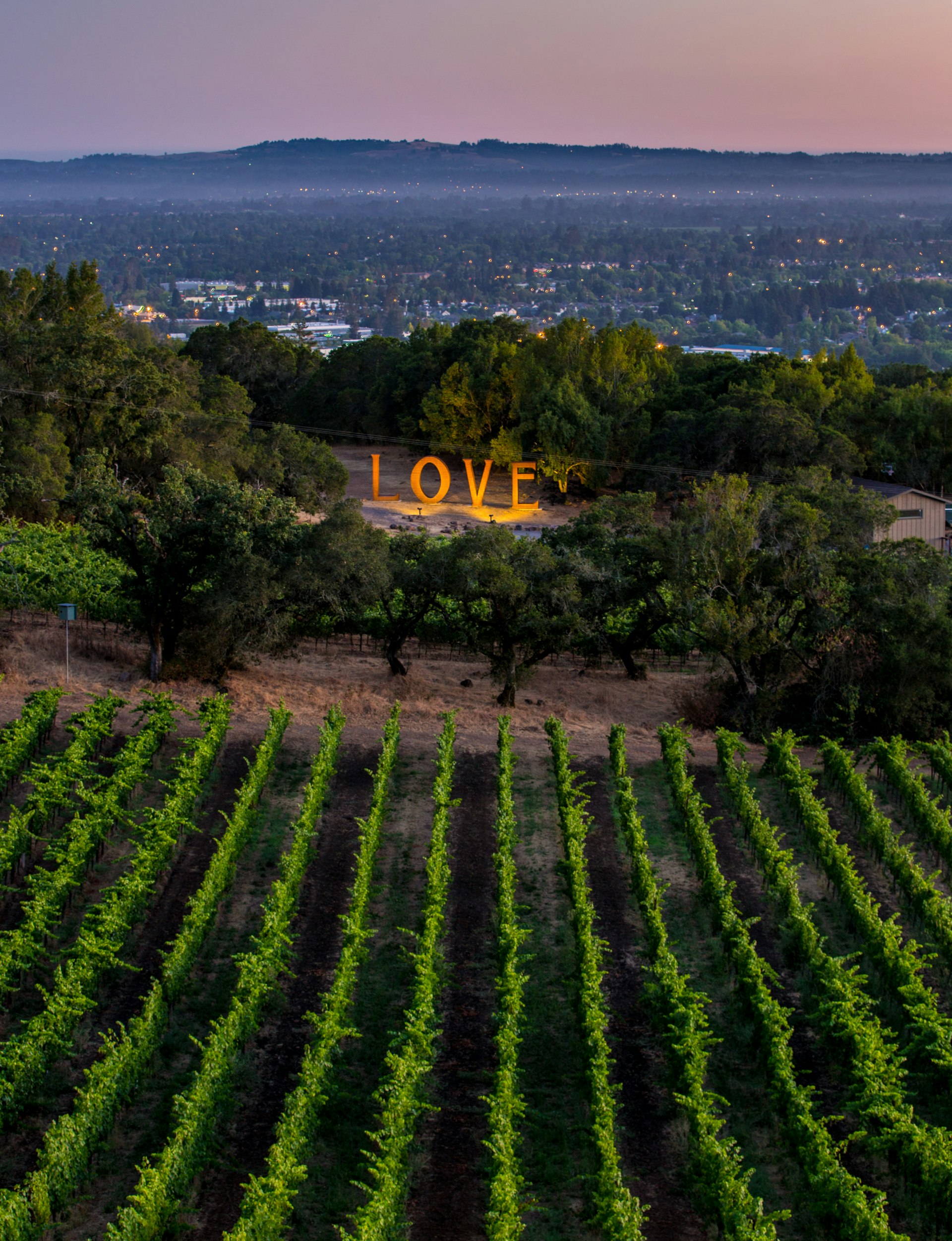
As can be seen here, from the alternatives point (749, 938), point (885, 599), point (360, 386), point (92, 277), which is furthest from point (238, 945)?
point (360, 386)

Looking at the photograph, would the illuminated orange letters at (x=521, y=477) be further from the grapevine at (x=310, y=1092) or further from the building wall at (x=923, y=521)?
the grapevine at (x=310, y=1092)

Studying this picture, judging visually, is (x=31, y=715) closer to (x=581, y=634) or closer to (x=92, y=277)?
(x=581, y=634)

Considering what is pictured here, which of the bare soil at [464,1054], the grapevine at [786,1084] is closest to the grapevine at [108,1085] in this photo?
the bare soil at [464,1054]

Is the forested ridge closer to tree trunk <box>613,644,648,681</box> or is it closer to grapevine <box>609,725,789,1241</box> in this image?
tree trunk <box>613,644,648,681</box>

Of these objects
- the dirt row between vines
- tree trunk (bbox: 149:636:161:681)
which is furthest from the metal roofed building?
tree trunk (bbox: 149:636:161:681)

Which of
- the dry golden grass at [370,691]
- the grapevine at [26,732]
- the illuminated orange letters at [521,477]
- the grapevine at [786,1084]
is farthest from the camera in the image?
the illuminated orange letters at [521,477]

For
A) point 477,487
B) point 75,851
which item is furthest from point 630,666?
point 477,487
